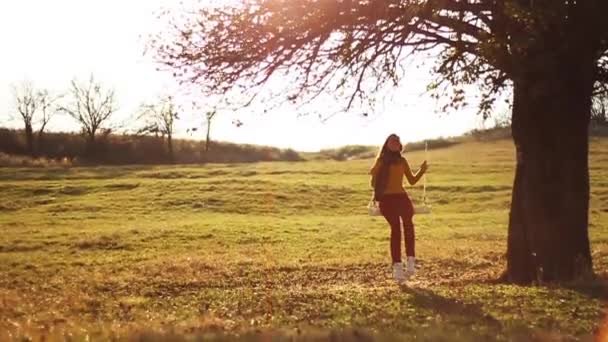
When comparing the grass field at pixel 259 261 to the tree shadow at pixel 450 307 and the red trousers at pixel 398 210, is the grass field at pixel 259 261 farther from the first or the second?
the red trousers at pixel 398 210

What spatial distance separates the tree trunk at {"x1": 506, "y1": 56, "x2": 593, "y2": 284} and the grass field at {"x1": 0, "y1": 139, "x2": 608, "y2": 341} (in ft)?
2.72

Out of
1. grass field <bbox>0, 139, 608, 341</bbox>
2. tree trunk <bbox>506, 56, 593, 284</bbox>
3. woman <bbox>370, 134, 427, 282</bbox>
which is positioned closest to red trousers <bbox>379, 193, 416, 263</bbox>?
woman <bbox>370, 134, 427, 282</bbox>

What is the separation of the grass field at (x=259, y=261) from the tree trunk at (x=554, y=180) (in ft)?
2.72

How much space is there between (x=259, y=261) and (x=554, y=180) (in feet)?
31.9

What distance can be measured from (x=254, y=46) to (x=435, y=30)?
3219mm

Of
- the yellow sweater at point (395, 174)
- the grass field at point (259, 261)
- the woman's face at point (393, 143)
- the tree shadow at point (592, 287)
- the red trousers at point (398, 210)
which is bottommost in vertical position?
the grass field at point (259, 261)

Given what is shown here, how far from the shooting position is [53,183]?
55.0m

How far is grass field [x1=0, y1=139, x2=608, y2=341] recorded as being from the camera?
984 centimetres

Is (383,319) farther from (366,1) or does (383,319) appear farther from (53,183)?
(53,183)

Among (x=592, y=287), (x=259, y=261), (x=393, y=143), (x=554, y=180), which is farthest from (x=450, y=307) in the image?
(x=259, y=261)

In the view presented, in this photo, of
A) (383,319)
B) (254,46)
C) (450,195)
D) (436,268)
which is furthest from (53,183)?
(383,319)

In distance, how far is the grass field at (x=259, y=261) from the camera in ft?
32.3

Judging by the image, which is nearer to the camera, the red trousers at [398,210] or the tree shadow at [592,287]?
the tree shadow at [592,287]

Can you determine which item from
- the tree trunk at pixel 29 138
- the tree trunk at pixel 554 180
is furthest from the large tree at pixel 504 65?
the tree trunk at pixel 29 138
